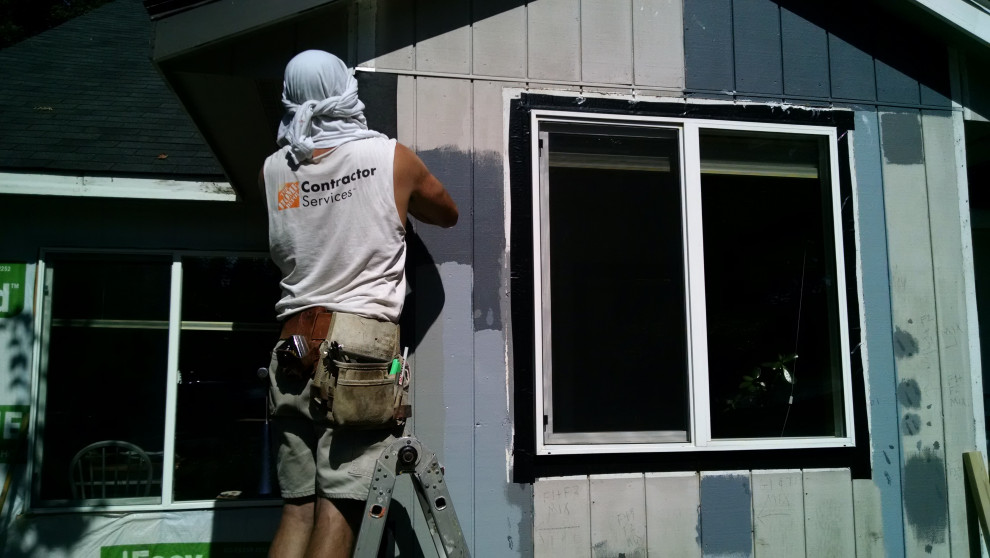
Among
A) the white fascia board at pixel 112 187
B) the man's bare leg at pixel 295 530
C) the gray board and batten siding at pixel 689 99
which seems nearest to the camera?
the man's bare leg at pixel 295 530

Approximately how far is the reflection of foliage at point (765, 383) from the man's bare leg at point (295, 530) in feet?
5.66

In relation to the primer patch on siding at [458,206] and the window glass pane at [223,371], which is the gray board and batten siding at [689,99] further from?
the window glass pane at [223,371]

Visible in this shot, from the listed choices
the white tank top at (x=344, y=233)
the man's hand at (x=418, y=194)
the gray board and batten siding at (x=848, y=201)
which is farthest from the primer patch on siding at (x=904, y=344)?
the white tank top at (x=344, y=233)

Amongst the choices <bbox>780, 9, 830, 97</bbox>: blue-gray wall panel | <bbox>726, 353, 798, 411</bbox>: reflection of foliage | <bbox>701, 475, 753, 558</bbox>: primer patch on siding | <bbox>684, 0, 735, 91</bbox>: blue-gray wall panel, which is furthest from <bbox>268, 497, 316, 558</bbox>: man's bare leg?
<bbox>780, 9, 830, 97</bbox>: blue-gray wall panel

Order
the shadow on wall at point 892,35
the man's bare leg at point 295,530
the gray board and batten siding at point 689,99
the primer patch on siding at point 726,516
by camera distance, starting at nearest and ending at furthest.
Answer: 1. the man's bare leg at point 295,530
2. the gray board and batten siding at point 689,99
3. the primer patch on siding at point 726,516
4. the shadow on wall at point 892,35

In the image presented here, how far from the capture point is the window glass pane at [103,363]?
4797 millimetres

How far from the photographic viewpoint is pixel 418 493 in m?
2.29

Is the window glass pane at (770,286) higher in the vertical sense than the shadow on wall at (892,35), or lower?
lower

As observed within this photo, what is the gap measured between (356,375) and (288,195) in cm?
63

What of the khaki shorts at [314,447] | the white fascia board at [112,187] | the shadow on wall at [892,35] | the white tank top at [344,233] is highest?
the shadow on wall at [892,35]

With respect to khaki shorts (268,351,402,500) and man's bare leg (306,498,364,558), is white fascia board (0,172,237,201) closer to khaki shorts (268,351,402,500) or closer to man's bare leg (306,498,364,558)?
khaki shorts (268,351,402,500)

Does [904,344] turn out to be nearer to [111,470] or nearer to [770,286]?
[770,286]

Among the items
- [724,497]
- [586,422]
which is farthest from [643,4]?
[724,497]

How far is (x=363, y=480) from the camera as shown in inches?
85.7
